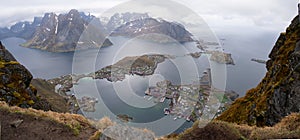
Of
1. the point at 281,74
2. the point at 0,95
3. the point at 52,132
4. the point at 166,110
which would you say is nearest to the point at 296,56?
the point at 281,74

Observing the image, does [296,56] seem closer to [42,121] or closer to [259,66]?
[42,121]

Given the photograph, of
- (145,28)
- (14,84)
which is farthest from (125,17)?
(14,84)

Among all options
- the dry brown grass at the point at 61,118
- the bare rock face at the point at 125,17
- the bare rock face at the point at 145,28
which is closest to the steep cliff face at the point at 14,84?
the dry brown grass at the point at 61,118

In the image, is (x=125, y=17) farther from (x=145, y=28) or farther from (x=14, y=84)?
(x=14, y=84)

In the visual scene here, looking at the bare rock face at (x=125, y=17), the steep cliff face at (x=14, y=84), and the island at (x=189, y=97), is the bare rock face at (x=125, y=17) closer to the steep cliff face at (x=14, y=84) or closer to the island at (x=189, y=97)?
the steep cliff face at (x=14, y=84)

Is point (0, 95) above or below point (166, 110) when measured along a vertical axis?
above

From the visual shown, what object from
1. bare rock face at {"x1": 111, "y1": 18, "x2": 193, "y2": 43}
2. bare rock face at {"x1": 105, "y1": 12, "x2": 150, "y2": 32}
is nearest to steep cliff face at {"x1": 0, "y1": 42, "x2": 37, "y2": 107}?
bare rock face at {"x1": 111, "y1": 18, "x2": 193, "y2": 43}

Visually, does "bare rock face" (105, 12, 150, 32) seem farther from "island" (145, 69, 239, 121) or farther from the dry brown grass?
"island" (145, 69, 239, 121)

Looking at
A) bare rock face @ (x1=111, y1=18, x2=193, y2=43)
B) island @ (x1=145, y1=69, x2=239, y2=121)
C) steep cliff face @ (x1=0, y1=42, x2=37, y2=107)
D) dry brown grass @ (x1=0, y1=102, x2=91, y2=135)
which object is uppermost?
bare rock face @ (x1=111, y1=18, x2=193, y2=43)
